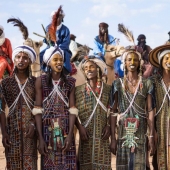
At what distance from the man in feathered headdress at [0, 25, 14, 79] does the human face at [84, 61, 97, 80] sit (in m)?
4.05

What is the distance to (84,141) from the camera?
17.6 ft

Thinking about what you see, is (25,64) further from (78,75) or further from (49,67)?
(78,75)

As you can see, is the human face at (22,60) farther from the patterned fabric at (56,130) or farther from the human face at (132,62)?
the human face at (132,62)

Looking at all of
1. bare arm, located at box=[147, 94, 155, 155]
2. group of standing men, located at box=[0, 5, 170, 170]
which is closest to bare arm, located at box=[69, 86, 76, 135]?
group of standing men, located at box=[0, 5, 170, 170]

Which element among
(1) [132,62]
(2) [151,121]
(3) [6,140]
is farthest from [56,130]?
(1) [132,62]

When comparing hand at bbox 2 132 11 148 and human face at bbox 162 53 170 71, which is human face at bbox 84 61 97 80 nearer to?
human face at bbox 162 53 170 71

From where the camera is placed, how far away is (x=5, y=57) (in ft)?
32.2

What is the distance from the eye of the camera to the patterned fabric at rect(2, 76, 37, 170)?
5.21m

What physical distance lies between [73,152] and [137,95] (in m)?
1.08

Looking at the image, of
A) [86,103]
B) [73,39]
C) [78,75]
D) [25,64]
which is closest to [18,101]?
[25,64]

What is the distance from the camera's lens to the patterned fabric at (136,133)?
530cm

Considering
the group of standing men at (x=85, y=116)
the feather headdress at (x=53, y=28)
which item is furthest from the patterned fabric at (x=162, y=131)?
the feather headdress at (x=53, y=28)

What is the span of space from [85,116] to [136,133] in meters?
0.68

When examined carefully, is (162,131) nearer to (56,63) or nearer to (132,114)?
(132,114)
